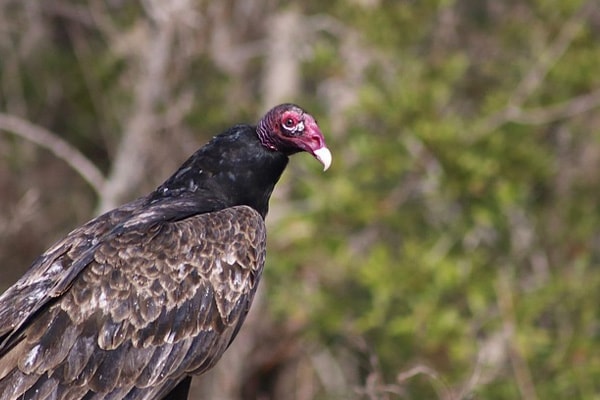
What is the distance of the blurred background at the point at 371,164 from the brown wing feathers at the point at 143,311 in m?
3.15

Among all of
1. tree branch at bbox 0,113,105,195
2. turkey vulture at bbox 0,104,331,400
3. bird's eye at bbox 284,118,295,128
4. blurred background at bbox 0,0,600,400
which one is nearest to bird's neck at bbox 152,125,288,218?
turkey vulture at bbox 0,104,331,400

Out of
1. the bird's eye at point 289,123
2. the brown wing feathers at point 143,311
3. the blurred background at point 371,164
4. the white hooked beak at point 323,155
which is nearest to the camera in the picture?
the brown wing feathers at point 143,311

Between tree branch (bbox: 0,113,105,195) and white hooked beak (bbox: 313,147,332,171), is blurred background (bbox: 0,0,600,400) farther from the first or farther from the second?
white hooked beak (bbox: 313,147,332,171)

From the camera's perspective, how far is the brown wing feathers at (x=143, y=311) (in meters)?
4.72

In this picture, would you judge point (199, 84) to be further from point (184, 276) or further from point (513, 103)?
point (184, 276)

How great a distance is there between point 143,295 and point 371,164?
498 centimetres

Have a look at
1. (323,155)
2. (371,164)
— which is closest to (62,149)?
(371,164)

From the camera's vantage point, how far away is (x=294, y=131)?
5.51m

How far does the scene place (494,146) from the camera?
31.4 ft

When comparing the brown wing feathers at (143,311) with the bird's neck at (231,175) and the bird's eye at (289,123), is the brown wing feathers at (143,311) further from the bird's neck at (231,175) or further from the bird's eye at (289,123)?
the bird's eye at (289,123)

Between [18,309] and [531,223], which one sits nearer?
[18,309]

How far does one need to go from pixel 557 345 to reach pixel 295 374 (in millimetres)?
2486

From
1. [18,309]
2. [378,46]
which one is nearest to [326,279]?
[378,46]

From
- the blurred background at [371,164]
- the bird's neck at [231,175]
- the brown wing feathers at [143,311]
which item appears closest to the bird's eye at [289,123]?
the bird's neck at [231,175]
